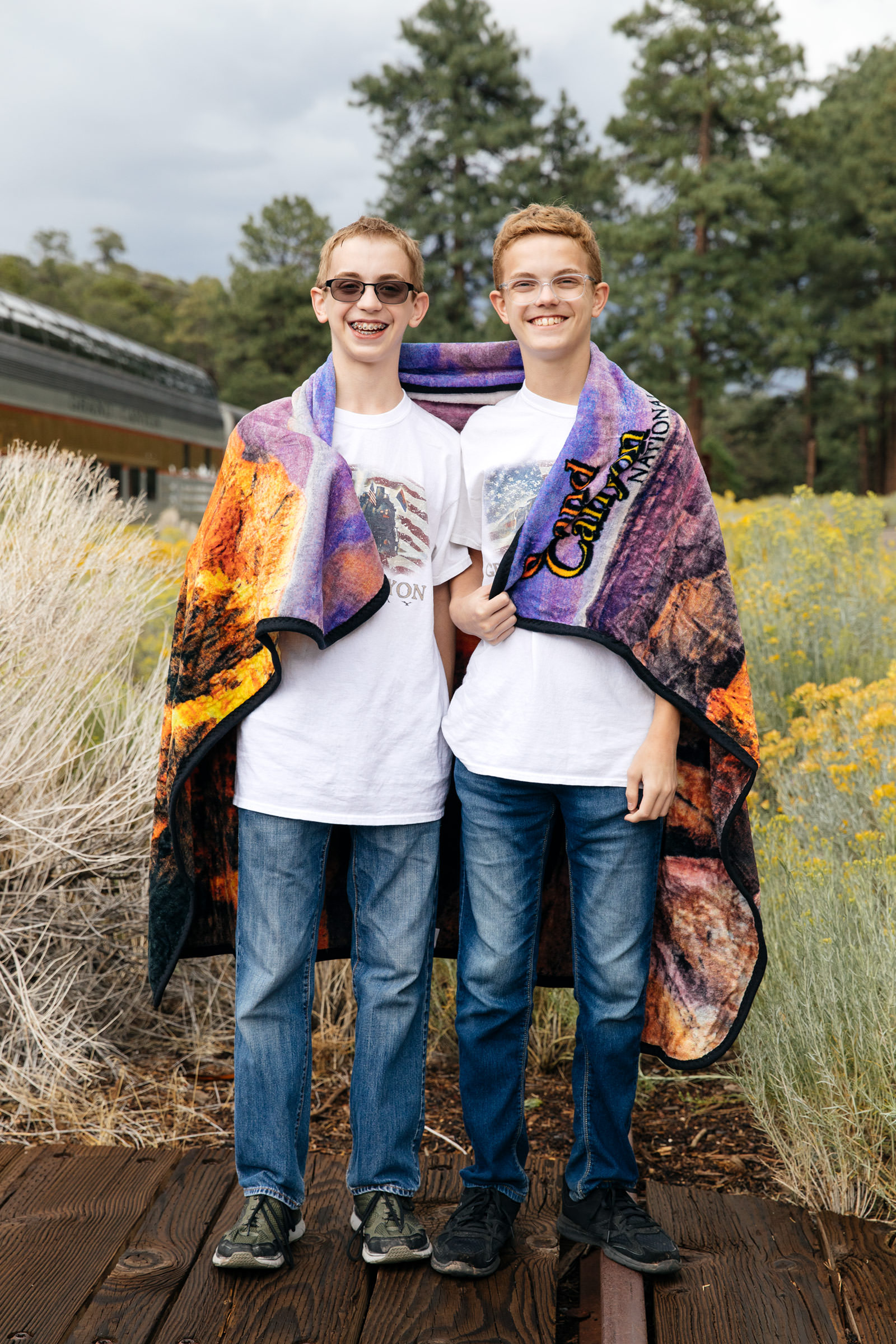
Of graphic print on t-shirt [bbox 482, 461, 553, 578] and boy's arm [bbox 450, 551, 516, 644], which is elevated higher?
graphic print on t-shirt [bbox 482, 461, 553, 578]

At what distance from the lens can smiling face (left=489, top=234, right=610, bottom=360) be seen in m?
1.94

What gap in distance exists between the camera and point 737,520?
7.17 meters

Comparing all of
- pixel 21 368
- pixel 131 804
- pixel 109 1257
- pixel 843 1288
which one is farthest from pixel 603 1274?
pixel 21 368

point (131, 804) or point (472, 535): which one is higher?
point (472, 535)

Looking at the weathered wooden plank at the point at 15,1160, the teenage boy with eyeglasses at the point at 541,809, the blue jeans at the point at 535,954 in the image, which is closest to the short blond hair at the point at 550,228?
the teenage boy with eyeglasses at the point at 541,809

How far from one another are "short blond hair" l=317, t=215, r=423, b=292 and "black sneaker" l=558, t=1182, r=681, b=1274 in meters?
1.70

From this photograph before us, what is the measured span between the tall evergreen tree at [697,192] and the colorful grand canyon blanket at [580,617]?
79.9 ft

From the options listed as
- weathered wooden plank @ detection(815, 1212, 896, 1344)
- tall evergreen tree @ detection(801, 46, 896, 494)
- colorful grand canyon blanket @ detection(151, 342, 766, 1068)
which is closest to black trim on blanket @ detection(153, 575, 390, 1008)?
colorful grand canyon blanket @ detection(151, 342, 766, 1068)

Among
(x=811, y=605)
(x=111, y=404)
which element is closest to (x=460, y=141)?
(x=111, y=404)

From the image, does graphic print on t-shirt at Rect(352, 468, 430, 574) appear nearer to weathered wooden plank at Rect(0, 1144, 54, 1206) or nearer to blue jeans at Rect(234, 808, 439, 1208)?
blue jeans at Rect(234, 808, 439, 1208)

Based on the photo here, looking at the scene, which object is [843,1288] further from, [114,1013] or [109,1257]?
[114,1013]

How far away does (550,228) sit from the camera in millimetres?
1953

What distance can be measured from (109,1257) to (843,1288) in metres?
1.27

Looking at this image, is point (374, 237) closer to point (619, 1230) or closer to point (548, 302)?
point (548, 302)
